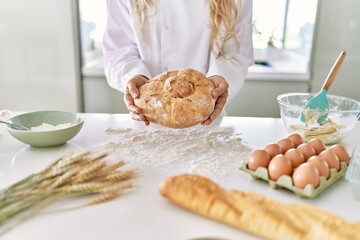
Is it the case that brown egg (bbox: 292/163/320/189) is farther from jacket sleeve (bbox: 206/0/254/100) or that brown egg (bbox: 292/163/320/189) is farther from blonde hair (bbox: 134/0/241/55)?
blonde hair (bbox: 134/0/241/55)

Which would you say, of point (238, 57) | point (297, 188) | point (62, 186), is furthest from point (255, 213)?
point (238, 57)

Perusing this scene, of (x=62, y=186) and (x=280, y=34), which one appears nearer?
(x=62, y=186)

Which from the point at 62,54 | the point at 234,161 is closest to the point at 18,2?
the point at 62,54

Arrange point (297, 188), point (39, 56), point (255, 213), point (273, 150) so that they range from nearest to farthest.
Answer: point (255, 213) < point (297, 188) < point (273, 150) < point (39, 56)

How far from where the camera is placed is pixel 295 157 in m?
0.87

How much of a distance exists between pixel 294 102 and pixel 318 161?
55 cm

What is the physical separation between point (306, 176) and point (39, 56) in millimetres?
2166

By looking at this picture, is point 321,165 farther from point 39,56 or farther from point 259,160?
point 39,56

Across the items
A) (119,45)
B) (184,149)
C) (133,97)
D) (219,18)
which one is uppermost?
(219,18)

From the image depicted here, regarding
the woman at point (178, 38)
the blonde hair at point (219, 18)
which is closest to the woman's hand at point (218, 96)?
the woman at point (178, 38)

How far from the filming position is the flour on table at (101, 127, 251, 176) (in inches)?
38.8

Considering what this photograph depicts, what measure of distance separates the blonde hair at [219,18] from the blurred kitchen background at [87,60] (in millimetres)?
986

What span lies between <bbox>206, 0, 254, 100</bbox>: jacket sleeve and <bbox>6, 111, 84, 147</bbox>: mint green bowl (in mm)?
560

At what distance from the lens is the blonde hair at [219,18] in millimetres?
1431
